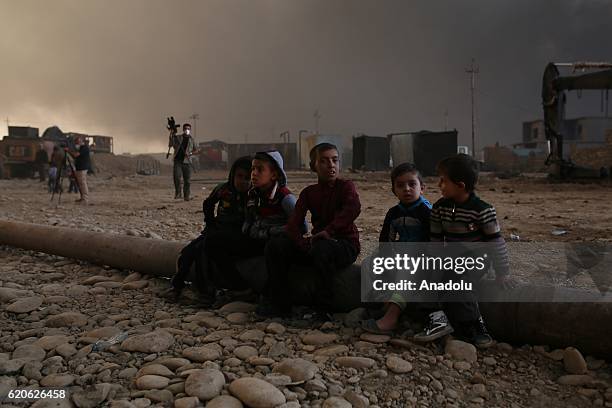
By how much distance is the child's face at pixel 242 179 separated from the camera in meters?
3.22

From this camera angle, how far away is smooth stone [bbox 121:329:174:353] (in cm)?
224

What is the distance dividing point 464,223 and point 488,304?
0.40 meters

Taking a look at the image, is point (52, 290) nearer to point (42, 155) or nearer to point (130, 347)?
point (130, 347)

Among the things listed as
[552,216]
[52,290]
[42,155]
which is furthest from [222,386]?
[42,155]

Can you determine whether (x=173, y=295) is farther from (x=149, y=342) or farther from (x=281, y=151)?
(x=281, y=151)

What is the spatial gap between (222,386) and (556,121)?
544 inches

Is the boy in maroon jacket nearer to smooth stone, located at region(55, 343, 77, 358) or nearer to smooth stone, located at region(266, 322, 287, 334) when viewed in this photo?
smooth stone, located at region(266, 322, 287, 334)

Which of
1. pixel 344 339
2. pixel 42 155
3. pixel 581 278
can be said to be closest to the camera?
pixel 344 339

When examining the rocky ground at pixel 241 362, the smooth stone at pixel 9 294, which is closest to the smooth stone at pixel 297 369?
the rocky ground at pixel 241 362

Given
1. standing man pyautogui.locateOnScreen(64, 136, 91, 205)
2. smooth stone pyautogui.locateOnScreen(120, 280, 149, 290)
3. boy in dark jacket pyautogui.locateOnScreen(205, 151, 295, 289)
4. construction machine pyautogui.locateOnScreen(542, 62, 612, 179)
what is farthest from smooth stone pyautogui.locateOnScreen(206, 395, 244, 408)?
construction machine pyautogui.locateOnScreen(542, 62, 612, 179)

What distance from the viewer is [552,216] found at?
6.38 metres

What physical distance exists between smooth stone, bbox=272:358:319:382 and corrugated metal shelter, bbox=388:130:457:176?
746 inches

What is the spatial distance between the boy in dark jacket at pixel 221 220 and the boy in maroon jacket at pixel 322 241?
1.66 feet

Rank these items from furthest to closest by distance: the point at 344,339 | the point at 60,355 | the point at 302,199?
1. the point at 302,199
2. the point at 344,339
3. the point at 60,355
